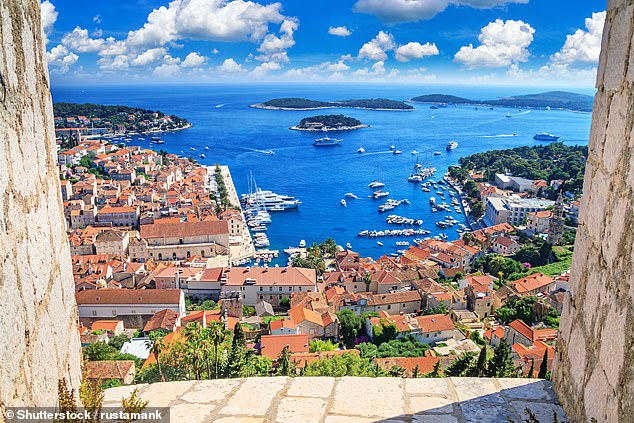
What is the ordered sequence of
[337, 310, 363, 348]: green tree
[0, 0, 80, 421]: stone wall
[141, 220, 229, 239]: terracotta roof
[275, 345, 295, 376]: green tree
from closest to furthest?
[0, 0, 80, 421]: stone wall < [275, 345, 295, 376]: green tree < [337, 310, 363, 348]: green tree < [141, 220, 229, 239]: terracotta roof

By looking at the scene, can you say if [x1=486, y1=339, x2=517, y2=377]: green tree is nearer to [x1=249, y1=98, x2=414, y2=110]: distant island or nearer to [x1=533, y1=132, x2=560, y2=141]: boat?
[x1=533, y1=132, x2=560, y2=141]: boat

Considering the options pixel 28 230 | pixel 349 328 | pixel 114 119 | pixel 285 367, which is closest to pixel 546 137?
pixel 114 119

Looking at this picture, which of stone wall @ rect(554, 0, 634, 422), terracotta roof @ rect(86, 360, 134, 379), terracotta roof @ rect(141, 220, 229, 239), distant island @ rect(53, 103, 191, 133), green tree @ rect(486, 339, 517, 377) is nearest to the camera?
stone wall @ rect(554, 0, 634, 422)

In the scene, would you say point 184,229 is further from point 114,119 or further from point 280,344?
point 114,119

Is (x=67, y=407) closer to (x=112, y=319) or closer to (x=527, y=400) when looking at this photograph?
(x=527, y=400)

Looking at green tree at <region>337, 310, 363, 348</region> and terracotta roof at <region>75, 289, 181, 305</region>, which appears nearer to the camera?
green tree at <region>337, 310, 363, 348</region>

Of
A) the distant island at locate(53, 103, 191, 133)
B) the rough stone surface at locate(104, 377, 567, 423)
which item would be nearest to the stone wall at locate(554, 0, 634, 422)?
the rough stone surface at locate(104, 377, 567, 423)
